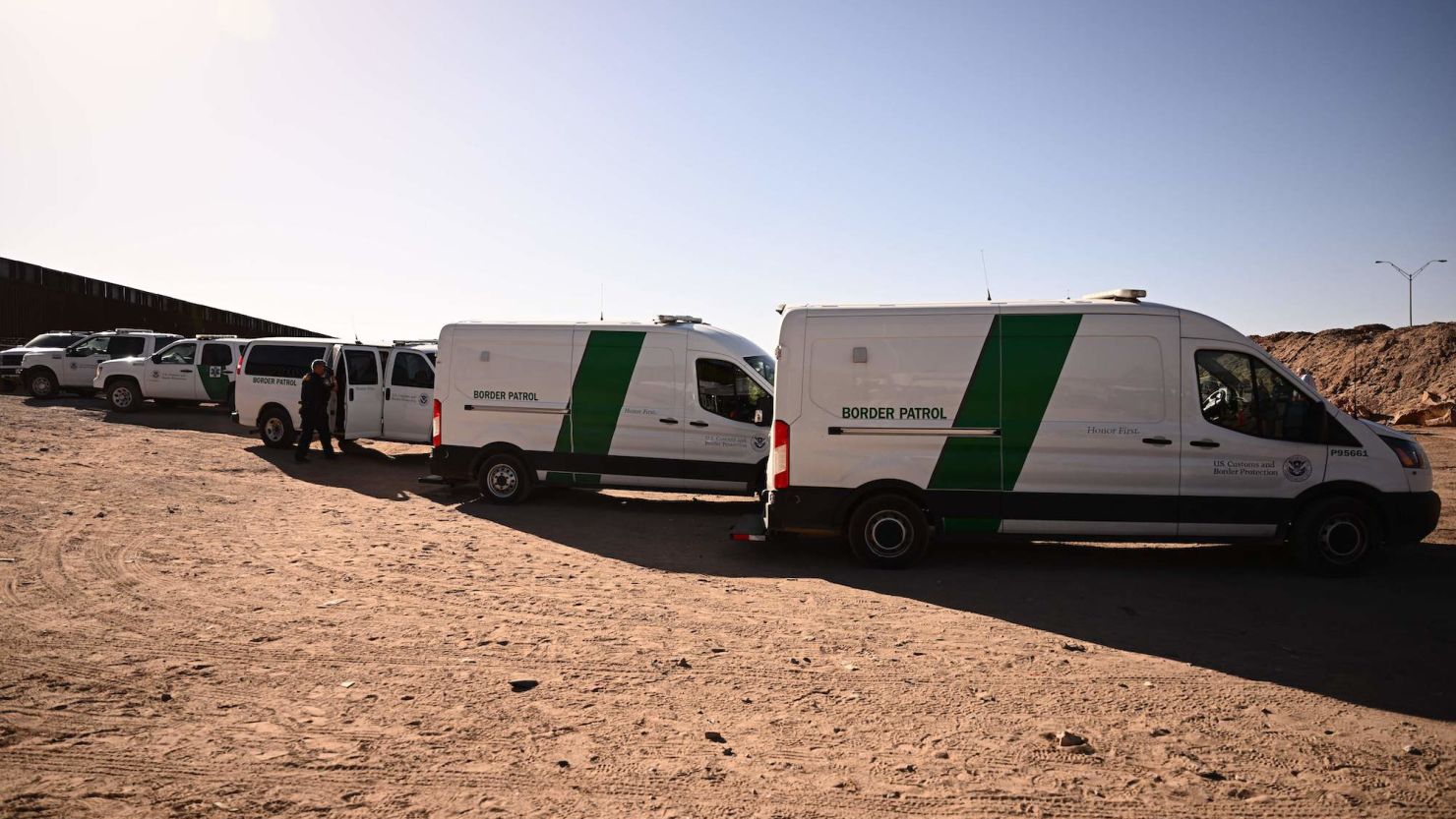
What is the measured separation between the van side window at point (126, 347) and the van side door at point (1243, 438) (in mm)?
25935

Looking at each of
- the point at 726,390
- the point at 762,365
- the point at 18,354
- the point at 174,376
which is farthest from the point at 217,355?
the point at 762,365

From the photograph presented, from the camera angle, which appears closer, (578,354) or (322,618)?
(322,618)

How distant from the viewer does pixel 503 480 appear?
39.6 feet

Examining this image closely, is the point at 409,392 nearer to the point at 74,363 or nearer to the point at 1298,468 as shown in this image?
the point at 1298,468

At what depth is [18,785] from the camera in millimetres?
3830

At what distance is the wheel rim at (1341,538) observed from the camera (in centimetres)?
795

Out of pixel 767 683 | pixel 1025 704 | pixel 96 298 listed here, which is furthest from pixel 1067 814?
pixel 96 298

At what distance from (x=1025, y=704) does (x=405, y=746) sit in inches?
128

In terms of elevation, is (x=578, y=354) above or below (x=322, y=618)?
above

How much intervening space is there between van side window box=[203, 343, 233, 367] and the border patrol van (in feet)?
13.2

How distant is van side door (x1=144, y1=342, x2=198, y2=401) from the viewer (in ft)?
70.5

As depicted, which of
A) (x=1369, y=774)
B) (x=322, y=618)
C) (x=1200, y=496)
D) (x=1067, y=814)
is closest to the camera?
(x=1067, y=814)

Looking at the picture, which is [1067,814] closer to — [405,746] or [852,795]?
[852,795]

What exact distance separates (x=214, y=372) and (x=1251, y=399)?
70.4 ft
